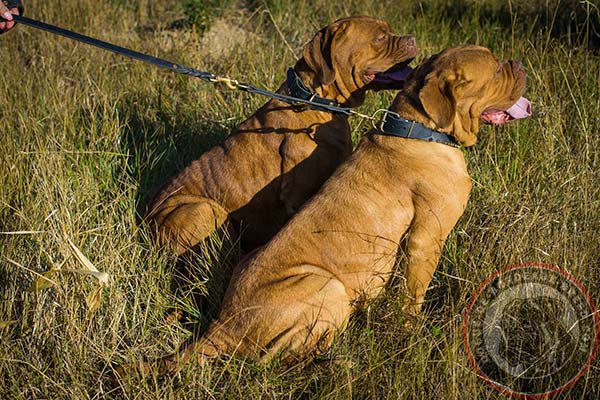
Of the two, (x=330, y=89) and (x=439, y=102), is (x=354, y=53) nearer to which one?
(x=330, y=89)

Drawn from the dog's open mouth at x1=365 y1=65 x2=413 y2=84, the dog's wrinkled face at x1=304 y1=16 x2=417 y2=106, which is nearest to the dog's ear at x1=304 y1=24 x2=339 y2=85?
the dog's wrinkled face at x1=304 y1=16 x2=417 y2=106

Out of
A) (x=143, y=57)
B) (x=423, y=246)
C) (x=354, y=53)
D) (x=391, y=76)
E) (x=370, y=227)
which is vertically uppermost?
(x=143, y=57)

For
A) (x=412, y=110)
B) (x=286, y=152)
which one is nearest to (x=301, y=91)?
(x=286, y=152)

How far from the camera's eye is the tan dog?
3.93 m

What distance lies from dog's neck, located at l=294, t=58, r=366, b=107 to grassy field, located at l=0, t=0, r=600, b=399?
926 millimetres

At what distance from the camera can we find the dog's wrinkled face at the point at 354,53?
4996 millimetres

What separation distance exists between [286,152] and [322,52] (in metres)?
0.71

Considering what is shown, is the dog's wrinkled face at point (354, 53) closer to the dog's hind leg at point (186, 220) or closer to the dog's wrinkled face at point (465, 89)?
the dog's wrinkled face at point (465, 89)

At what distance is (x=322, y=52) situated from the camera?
16.5 ft

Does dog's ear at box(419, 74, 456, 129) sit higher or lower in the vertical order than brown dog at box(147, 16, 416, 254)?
higher

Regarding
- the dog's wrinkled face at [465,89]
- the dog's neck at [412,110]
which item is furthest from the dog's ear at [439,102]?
the dog's neck at [412,110]

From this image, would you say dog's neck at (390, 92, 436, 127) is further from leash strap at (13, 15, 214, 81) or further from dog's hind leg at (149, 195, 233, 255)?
dog's hind leg at (149, 195, 233, 255)

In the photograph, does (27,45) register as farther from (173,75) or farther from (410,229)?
(410,229)

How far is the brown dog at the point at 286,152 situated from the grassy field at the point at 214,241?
0.28 metres
